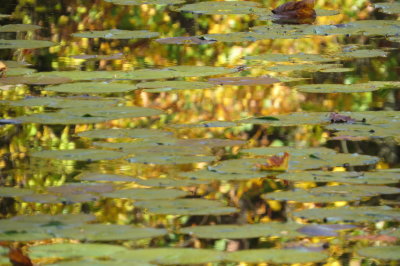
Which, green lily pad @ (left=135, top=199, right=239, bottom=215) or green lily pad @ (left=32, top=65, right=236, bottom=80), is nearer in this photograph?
green lily pad @ (left=135, top=199, right=239, bottom=215)

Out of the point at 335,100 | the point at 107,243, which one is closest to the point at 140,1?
the point at 335,100

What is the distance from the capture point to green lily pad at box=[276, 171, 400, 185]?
2832 millimetres

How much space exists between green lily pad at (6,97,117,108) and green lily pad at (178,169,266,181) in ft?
3.05

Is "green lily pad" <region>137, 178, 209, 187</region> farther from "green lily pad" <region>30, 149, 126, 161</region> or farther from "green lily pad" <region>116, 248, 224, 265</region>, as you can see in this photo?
"green lily pad" <region>116, 248, 224, 265</region>

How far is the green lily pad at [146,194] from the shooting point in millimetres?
2691

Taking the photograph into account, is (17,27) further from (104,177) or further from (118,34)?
(104,177)

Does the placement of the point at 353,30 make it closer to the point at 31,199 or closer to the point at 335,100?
the point at 335,100

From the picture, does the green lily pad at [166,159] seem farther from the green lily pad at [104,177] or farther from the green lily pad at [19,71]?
the green lily pad at [19,71]

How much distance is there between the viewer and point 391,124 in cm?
345

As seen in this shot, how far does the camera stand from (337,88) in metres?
4.07

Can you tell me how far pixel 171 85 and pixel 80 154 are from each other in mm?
1071

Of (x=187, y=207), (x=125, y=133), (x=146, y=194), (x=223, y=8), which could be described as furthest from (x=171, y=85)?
(x=223, y=8)

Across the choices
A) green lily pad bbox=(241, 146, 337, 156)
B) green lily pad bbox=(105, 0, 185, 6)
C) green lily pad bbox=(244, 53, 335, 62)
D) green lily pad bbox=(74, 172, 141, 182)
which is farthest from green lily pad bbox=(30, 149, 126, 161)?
green lily pad bbox=(105, 0, 185, 6)

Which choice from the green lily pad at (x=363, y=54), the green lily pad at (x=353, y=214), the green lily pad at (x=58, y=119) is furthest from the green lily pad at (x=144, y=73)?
the green lily pad at (x=353, y=214)
